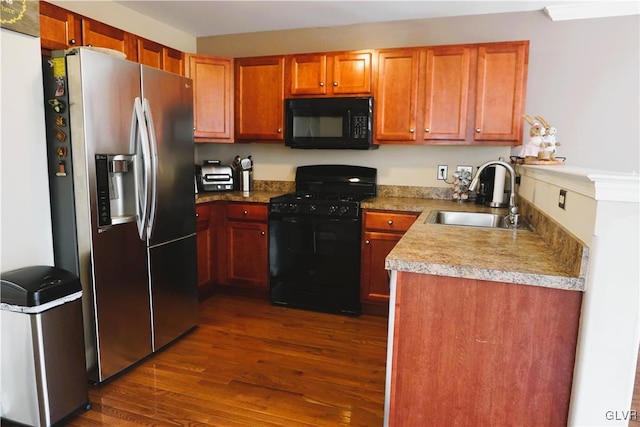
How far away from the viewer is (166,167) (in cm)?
258

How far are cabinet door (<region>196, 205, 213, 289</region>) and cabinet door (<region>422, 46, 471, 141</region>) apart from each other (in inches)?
74.4

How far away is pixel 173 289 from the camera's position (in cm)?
273

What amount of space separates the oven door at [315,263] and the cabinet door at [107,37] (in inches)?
63.3

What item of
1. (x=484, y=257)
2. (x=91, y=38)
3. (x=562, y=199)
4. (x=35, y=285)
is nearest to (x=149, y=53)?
(x=91, y=38)

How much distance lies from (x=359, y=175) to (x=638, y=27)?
7.55 ft

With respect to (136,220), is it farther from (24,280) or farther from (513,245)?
(513,245)

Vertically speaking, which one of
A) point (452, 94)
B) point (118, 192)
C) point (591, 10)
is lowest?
point (118, 192)

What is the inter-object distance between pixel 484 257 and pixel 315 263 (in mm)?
1925

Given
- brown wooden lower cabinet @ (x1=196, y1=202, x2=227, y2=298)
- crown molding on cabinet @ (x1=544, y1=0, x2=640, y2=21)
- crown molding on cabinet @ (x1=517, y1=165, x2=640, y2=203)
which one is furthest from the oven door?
crown molding on cabinet @ (x1=544, y1=0, x2=640, y2=21)

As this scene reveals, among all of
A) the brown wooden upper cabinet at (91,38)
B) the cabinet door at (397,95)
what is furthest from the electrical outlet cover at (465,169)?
the brown wooden upper cabinet at (91,38)

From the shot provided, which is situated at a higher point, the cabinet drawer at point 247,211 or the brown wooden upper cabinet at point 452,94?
the brown wooden upper cabinet at point 452,94

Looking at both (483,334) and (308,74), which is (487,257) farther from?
(308,74)

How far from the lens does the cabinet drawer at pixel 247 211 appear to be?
3484mm

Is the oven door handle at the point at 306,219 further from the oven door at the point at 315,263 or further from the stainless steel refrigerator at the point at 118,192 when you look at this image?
the stainless steel refrigerator at the point at 118,192
